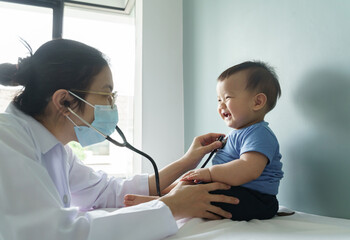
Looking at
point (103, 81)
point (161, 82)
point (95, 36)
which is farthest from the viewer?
point (95, 36)

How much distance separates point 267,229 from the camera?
85 cm

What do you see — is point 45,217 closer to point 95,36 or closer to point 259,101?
point 259,101

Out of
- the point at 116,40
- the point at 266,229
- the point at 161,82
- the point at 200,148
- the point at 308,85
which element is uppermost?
the point at 116,40

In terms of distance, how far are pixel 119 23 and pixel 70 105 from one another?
237cm

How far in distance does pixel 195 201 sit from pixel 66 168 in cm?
52

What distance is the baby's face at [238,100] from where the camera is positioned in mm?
1159

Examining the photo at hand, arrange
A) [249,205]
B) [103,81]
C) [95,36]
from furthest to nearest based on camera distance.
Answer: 1. [95,36]
2. [103,81]
3. [249,205]

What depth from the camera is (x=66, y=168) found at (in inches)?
44.1

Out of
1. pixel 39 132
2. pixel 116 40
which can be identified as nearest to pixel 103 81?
pixel 39 132

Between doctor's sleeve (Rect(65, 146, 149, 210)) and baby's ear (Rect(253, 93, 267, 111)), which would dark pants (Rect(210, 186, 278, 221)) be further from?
doctor's sleeve (Rect(65, 146, 149, 210))

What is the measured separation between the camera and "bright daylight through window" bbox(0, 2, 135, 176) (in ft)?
9.03

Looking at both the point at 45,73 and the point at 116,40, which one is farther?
the point at 116,40

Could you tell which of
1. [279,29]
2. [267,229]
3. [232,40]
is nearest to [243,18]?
[232,40]

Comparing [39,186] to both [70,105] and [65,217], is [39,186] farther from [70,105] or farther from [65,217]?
[70,105]
